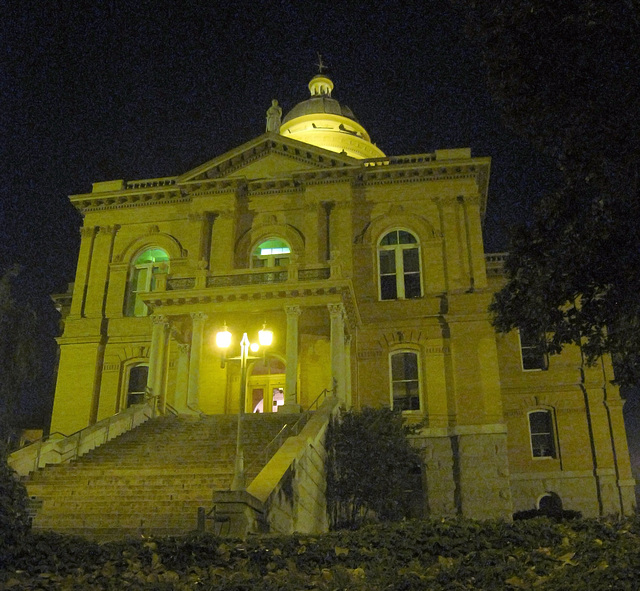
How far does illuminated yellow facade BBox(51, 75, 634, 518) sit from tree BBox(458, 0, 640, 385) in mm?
12173

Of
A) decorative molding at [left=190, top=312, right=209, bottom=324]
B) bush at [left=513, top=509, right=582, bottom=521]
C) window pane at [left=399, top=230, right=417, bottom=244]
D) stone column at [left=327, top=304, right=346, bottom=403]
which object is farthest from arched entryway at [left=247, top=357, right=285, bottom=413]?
bush at [left=513, top=509, right=582, bottom=521]

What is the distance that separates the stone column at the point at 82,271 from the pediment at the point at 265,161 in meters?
4.98

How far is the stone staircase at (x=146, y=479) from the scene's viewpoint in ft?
52.9

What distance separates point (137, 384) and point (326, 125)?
81.9ft

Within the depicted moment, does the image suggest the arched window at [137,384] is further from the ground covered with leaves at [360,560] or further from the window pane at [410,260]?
the ground covered with leaves at [360,560]

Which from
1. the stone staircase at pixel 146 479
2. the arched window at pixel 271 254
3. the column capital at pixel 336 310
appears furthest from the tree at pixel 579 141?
the arched window at pixel 271 254

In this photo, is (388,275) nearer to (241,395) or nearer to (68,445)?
(68,445)

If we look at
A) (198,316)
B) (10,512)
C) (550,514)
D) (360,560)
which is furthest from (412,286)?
(10,512)

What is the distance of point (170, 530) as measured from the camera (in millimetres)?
15398

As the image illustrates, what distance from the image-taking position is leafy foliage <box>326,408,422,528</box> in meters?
20.7

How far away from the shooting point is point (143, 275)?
1256 inches

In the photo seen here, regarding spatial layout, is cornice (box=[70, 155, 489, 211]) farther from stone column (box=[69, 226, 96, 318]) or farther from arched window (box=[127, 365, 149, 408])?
arched window (box=[127, 365, 149, 408])

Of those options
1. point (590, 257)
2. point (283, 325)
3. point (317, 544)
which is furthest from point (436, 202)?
point (317, 544)

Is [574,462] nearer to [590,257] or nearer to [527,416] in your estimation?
[527,416]
